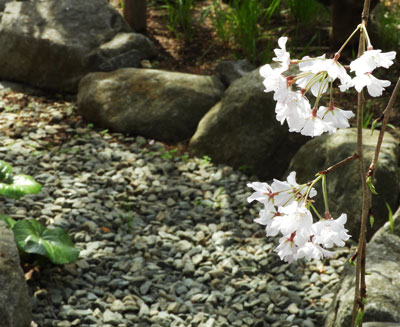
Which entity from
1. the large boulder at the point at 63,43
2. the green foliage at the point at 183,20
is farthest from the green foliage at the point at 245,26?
the large boulder at the point at 63,43

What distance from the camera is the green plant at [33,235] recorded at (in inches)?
119

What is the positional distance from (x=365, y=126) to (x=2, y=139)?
8.40 feet

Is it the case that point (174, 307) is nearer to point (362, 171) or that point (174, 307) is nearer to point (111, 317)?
point (111, 317)

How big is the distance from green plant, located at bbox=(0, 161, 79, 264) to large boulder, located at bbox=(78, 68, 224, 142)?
1.55 meters

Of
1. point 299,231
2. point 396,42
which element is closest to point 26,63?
point 396,42

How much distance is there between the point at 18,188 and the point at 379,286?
1836 millimetres

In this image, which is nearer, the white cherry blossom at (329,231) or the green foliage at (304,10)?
the white cherry blossom at (329,231)

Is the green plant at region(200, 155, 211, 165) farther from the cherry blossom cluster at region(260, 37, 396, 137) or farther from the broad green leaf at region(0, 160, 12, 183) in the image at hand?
→ the cherry blossom cluster at region(260, 37, 396, 137)

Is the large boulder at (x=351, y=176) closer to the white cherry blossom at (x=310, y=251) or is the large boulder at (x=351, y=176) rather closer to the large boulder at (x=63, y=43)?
the large boulder at (x=63, y=43)

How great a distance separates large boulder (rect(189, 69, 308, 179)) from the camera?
4293mm

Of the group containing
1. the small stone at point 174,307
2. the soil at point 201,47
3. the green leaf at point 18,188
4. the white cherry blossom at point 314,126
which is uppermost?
the white cherry blossom at point 314,126

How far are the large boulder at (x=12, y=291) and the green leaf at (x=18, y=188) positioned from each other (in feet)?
1.51

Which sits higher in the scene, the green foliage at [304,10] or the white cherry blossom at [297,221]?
the white cherry blossom at [297,221]

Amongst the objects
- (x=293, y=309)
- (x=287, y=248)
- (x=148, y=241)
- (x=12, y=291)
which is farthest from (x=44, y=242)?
(x=287, y=248)
